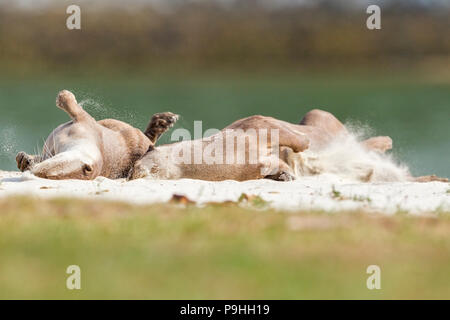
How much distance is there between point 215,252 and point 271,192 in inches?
120

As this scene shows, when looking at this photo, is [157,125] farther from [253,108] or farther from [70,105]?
[253,108]

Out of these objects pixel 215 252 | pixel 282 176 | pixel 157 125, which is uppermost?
pixel 157 125

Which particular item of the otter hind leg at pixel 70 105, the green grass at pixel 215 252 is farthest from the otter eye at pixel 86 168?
the green grass at pixel 215 252

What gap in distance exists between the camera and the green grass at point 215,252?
4.37 m

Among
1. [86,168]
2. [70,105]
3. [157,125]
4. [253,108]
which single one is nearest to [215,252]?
[86,168]

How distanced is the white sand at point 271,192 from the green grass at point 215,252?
653 mm

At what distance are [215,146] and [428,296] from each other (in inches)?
223

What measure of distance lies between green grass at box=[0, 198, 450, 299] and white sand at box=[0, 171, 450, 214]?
65 cm

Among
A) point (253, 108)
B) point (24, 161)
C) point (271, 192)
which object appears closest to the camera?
point (271, 192)

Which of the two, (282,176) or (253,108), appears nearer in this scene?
(282,176)

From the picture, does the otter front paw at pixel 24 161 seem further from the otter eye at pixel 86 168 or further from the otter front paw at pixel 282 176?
the otter front paw at pixel 282 176

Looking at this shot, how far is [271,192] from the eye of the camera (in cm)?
798

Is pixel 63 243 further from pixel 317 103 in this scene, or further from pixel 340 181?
pixel 317 103

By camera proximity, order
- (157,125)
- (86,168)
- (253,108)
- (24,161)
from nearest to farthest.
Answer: (86,168)
(24,161)
(157,125)
(253,108)
